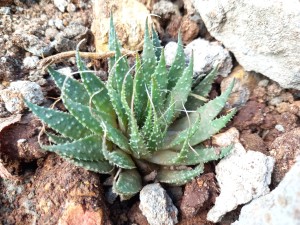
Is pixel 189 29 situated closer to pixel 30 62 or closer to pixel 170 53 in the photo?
pixel 170 53

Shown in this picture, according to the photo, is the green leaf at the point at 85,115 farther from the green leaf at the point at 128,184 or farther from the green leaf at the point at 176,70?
the green leaf at the point at 176,70

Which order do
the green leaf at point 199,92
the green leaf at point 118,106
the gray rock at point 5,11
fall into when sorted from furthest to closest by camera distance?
the gray rock at point 5,11 < the green leaf at point 199,92 < the green leaf at point 118,106

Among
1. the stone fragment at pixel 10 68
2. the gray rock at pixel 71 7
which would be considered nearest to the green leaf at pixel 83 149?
the stone fragment at pixel 10 68

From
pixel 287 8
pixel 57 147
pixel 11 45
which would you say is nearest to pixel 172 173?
pixel 57 147

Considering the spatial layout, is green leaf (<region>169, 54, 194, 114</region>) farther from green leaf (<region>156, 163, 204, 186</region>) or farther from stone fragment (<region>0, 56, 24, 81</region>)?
stone fragment (<region>0, 56, 24, 81</region>)

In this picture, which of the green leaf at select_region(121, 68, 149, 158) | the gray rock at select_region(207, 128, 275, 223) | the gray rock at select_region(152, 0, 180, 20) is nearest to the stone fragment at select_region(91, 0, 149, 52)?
the gray rock at select_region(152, 0, 180, 20)

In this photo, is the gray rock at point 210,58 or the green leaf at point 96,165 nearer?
the green leaf at point 96,165

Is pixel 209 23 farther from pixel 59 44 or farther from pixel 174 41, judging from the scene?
pixel 59 44
